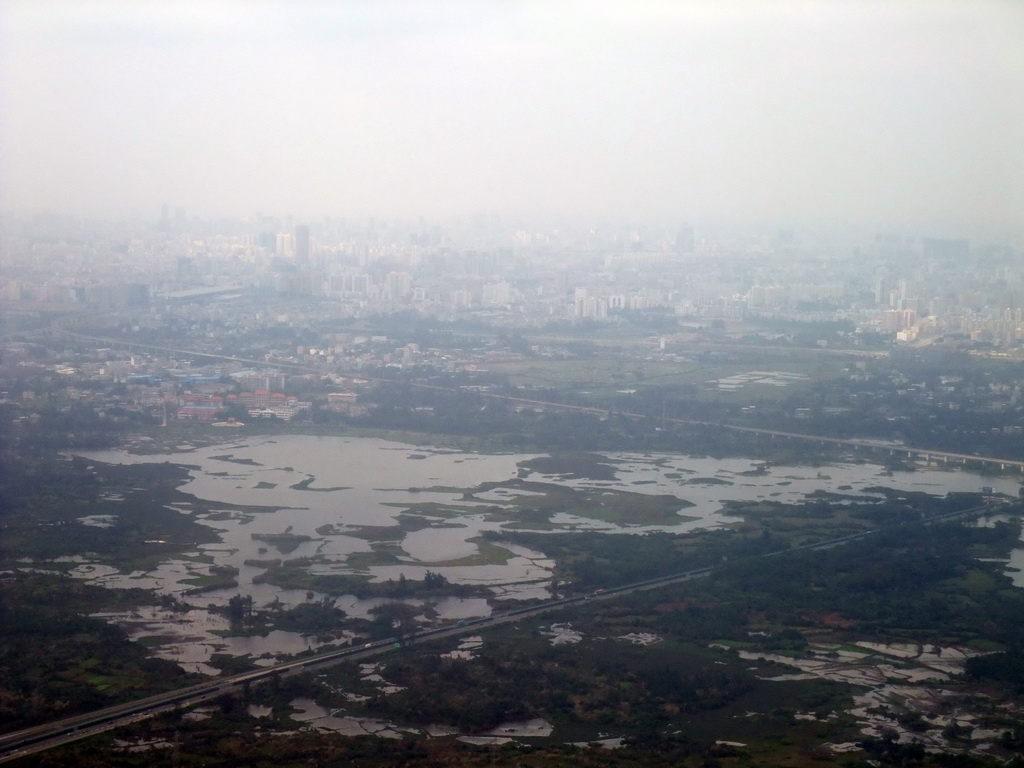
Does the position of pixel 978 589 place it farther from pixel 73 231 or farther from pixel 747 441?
pixel 73 231

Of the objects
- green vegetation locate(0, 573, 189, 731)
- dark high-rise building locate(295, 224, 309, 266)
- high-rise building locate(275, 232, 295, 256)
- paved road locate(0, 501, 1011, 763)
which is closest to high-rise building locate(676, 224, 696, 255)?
dark high-rise building locate(295, 224, 309, 266)

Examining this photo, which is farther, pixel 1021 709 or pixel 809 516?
pixel 809 516

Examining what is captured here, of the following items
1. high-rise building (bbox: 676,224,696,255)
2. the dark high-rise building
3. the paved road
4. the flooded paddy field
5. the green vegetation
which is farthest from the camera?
high-rise building (bbox: 676,224,696,255)

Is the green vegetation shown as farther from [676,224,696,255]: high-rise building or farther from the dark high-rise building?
[676,224,696,255]: high-rise building

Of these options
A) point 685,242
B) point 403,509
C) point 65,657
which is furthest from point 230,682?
point 685,242

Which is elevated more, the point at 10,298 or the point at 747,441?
the point at 10,298

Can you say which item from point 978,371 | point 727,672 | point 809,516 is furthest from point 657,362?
point 727,672
